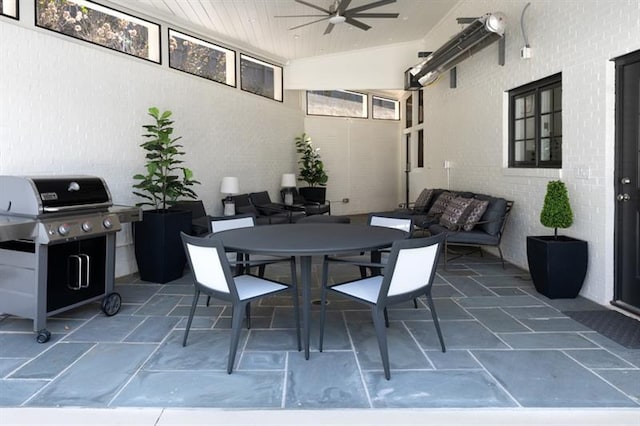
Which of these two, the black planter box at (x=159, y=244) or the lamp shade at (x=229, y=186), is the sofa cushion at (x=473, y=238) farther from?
the lamp shade at (x=229, y=186)

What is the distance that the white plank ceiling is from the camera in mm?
5648

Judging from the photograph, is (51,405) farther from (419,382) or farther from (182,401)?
(419,382)

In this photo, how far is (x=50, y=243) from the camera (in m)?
3.04

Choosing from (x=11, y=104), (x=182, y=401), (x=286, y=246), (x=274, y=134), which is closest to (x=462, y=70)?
(x=274, y=134)

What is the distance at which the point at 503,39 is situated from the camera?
544 centimetres

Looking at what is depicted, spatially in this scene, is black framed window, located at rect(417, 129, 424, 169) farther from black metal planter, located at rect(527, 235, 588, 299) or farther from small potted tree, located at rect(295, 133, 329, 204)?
black metal planter, located at rect(527, 235, 588, 299)

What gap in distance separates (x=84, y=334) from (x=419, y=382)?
2.28m

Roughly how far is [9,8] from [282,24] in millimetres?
3641

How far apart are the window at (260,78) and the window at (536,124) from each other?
13.7ft

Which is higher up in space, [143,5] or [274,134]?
[143,5]

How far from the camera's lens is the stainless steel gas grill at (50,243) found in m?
3.04

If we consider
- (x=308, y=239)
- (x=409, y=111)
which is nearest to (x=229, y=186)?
(x=308, y=239)

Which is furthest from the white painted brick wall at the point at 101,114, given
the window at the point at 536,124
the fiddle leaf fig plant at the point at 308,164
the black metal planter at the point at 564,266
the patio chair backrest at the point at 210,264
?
the black metal planter at the point at 564,266

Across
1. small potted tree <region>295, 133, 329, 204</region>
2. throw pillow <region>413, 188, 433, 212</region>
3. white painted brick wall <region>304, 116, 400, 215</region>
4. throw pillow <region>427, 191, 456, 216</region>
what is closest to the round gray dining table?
throw pillow <region>427, 191, 456, 216</region>
